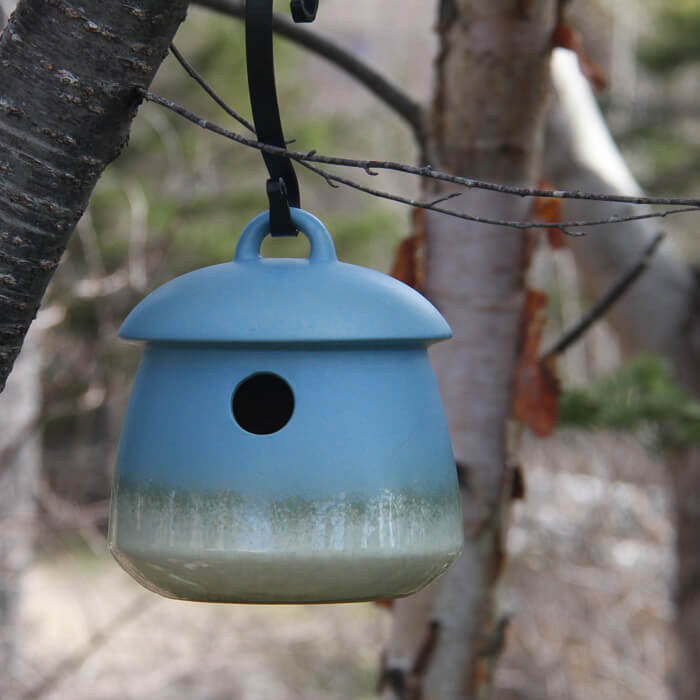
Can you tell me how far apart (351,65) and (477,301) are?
63 cm

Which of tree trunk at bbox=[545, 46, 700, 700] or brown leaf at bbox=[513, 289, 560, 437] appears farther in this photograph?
tree trunk at bbox=[545, 46, 700, 700]

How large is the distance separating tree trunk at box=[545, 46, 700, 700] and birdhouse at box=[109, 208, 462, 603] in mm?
1868

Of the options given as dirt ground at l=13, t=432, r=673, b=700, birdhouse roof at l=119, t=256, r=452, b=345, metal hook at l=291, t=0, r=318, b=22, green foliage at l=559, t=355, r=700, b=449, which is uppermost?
metal hook at l=291, t=0, r=318, b=22

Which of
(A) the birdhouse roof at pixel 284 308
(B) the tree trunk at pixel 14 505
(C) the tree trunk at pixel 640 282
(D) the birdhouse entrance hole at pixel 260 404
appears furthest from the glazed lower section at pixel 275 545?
(B) the tree trunk at pixel 14 505

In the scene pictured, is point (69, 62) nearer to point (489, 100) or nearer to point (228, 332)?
point (228, 332)

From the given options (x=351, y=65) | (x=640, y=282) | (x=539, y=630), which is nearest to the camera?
(x=351, y=65)

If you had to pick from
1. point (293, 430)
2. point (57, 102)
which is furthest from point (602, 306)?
point (57, 102)

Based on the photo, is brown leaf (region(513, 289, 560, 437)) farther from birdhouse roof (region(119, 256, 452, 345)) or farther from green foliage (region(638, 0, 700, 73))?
green foliage (region(638, 0, 700, 73))

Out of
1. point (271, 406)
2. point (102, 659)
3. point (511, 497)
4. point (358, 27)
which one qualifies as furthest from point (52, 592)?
point (358, 27)

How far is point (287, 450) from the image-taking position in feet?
3.79

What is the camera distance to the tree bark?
1056mm

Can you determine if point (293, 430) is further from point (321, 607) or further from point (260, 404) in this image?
point (321, 607)

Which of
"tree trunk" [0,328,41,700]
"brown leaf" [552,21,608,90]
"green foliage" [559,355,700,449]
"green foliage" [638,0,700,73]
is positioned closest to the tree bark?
"brown leaf" [552,21,608,90]

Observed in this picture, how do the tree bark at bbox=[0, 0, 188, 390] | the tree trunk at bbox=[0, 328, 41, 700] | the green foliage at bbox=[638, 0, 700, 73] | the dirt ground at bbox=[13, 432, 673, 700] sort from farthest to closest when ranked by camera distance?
the green foliage at bbox=[638, 0, 700, 73]
the dirt ground at bbox=[13, 432, 673, 700]
the tree trunk at bbox=[0, 328, 41, 700]
the tree bark at bbox=[0, 0, 188, 390]
